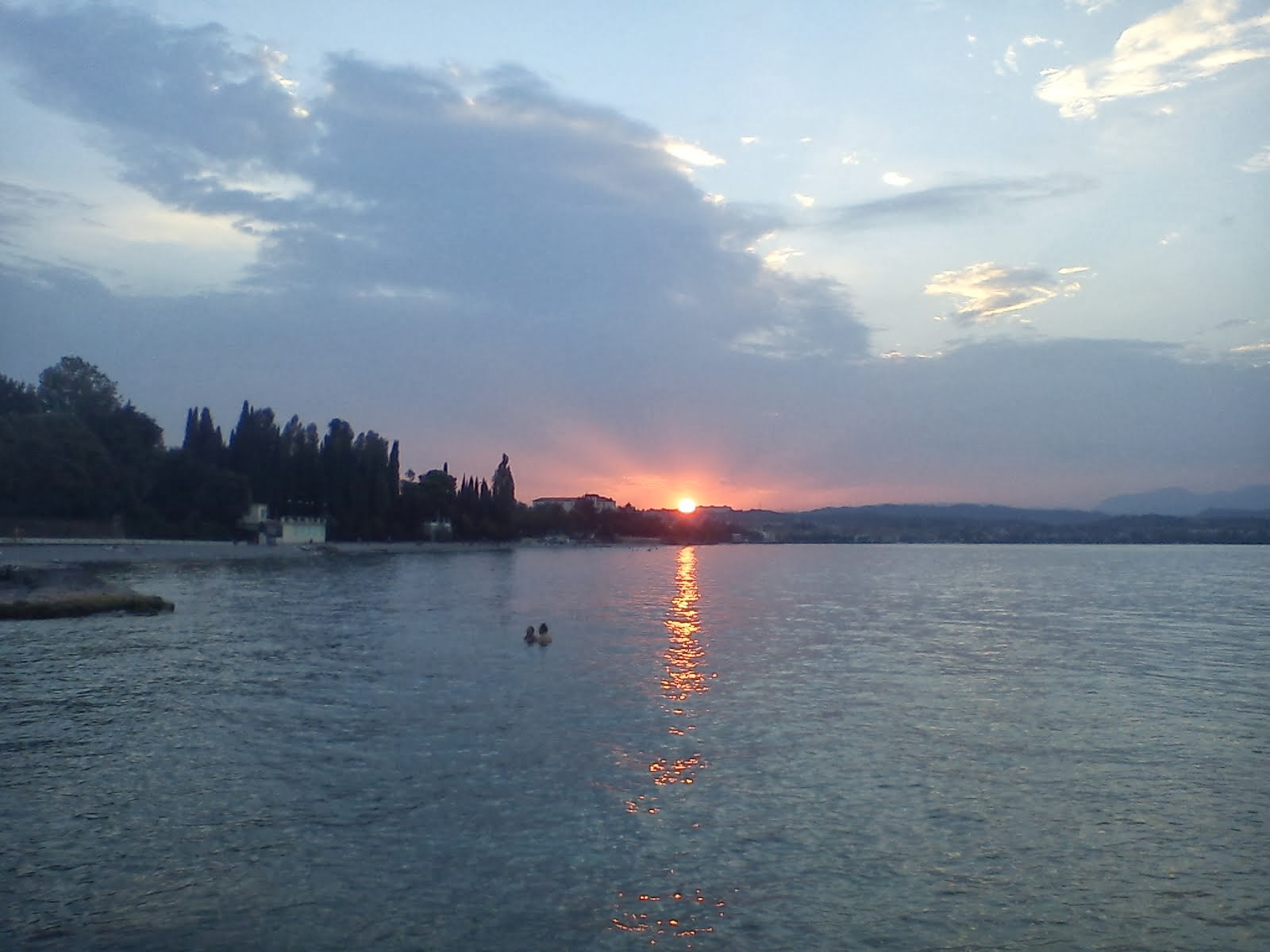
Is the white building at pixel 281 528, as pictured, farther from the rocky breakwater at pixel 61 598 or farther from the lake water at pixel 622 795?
the lake water at pixel 622 795

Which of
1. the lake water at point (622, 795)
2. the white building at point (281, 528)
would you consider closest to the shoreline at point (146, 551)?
the white building at point (281, 528)

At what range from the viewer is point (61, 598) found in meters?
36.6

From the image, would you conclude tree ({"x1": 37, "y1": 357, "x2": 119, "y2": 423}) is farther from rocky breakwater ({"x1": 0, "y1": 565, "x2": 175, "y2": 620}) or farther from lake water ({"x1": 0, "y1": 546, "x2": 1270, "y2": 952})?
lake water ({"x1": 0, "y1": 546, "x2": 1270, "y2": 952})

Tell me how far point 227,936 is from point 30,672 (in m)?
17.5

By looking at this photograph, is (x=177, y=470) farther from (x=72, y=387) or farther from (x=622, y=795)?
(x=622, y=795)

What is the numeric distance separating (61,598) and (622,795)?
104ft

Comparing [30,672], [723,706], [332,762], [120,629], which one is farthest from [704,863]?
[120,629]

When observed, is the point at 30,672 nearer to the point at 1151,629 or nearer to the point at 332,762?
the point at 332,762

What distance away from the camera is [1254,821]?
13125mm

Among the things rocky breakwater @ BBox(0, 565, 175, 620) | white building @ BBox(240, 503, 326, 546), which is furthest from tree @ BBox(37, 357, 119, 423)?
rocky breakwater @ BBox(0, 565, 175, 620)

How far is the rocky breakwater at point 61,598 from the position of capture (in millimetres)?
34469

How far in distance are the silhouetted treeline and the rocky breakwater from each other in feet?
111

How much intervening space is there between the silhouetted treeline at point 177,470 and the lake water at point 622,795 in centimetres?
5169

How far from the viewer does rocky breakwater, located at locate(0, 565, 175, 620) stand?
113 ft
